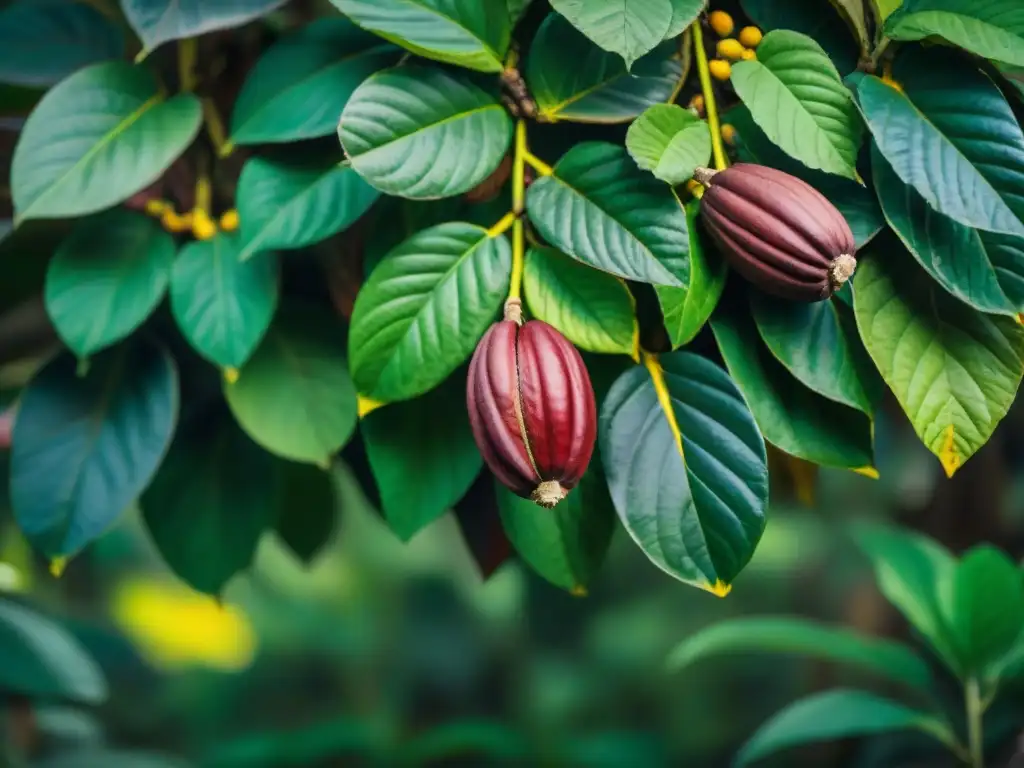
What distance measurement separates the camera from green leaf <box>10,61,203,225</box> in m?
0.50

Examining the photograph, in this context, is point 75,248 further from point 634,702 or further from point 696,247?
point 634,702

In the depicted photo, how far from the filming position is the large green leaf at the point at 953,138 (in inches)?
16.5

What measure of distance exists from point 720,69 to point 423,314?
18 centimetres

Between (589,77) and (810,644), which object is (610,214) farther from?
(810,644)

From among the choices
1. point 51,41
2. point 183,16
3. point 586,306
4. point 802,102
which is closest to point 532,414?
point 586,306

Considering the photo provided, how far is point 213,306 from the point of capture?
1.69ft

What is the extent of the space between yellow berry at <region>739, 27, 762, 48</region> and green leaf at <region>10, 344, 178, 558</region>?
36cm

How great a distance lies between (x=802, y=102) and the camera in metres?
0.43

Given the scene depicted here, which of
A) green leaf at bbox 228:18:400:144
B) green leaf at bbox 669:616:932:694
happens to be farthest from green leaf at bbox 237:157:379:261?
green leaf at bbox 669:616:932:694

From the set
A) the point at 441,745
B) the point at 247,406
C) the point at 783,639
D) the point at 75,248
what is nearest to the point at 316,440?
the point at 247,406

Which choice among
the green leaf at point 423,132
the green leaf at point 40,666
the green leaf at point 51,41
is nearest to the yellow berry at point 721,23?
the green leaf at point 423,132

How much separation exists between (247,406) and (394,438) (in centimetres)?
10

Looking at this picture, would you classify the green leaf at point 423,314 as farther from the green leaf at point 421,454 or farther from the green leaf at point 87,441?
the green leaf at point 87,441

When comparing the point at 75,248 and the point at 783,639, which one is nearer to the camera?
the point at 75,248
